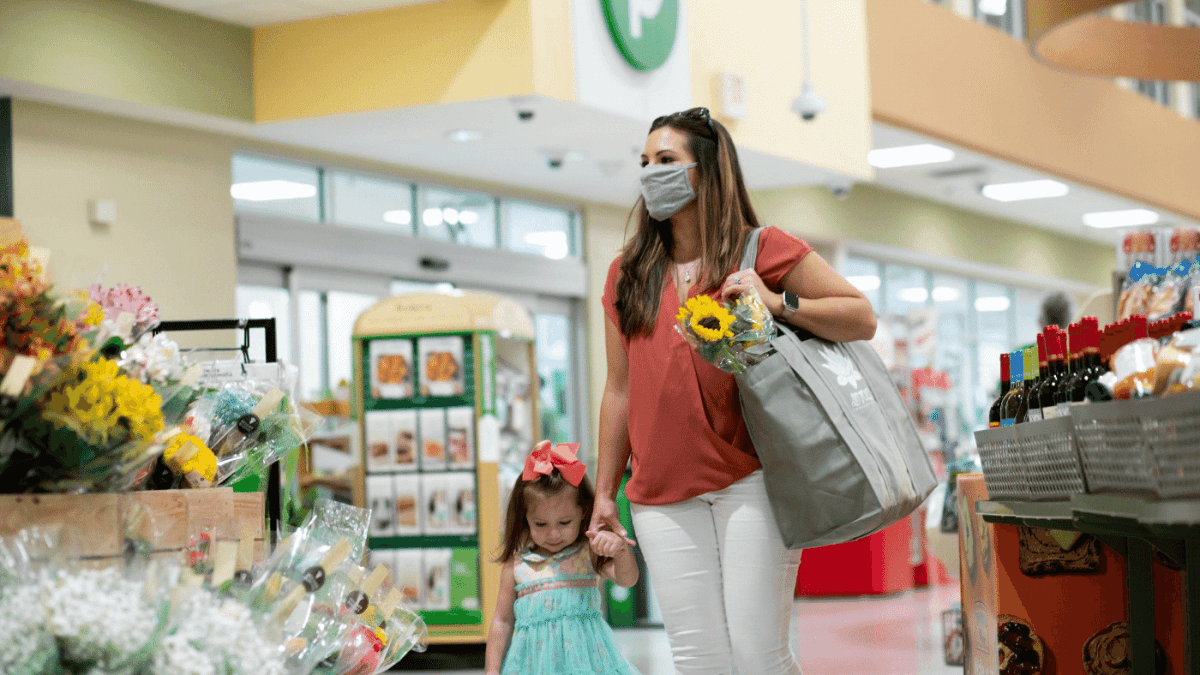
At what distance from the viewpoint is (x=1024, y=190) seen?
14398mm

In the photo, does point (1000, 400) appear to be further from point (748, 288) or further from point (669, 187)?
point (669, 187)

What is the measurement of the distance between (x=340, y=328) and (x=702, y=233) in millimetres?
6190

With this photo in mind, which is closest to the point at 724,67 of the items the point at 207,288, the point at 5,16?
the point at 207,288

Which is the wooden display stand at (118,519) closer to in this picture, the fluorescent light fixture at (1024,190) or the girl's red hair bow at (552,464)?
the girl's red hair bow at (552,464)

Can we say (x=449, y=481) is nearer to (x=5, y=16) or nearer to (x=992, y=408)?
(x=5, y=16)

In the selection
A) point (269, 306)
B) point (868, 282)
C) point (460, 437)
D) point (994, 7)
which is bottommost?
point (460, 437)

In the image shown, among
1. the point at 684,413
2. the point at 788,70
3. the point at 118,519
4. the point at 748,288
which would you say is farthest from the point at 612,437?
the point at 788,70

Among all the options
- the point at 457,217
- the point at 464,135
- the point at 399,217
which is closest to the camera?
the point at 464,135

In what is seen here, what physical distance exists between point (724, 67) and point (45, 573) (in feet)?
23.8

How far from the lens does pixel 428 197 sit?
938cm

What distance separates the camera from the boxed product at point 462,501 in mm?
7070

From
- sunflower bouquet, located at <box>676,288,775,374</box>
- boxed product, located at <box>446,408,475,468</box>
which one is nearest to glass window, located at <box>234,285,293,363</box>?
boxed product, located at <box>446,408,475,468</box>

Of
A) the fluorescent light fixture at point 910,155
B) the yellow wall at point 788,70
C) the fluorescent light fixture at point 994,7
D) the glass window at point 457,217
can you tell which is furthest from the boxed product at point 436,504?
the fluorescent light fixture at point 994,7

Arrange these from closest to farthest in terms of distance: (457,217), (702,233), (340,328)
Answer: (702,233) → (340,328) → (457,217)
